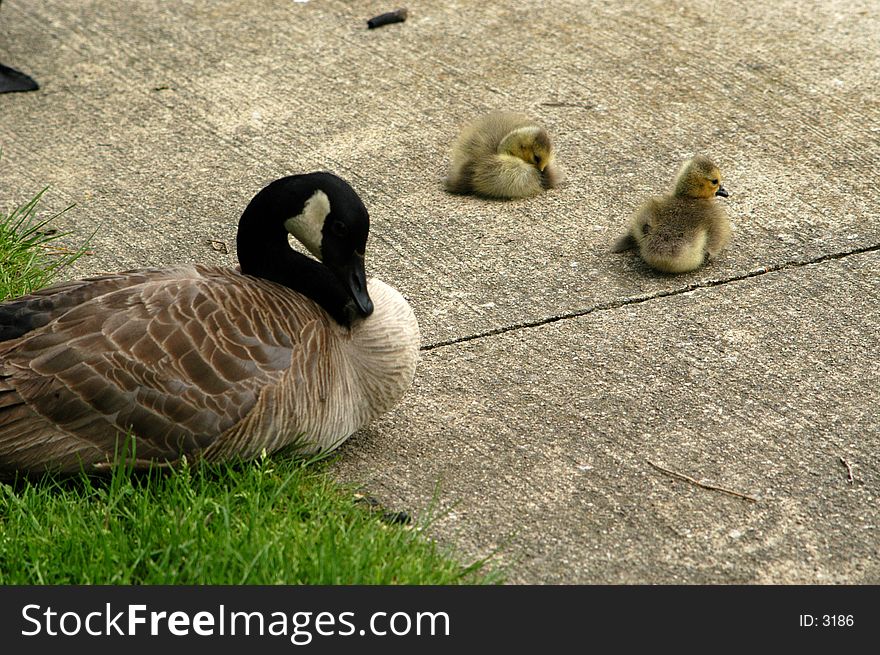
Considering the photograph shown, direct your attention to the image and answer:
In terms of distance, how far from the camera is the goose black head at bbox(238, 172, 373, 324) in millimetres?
3738

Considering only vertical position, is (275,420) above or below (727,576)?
above

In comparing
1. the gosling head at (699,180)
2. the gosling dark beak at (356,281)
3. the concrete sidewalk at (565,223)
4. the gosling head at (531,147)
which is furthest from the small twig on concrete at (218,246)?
the gosling head at (699,180)

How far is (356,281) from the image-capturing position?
3.85 metres

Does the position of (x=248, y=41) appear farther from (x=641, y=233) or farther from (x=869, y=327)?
(x=869, y=327)

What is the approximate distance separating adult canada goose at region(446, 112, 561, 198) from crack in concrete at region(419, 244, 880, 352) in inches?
38.2

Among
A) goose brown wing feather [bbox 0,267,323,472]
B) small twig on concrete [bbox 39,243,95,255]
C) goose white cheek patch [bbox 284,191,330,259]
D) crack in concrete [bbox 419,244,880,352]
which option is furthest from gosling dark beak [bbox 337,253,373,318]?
small twig on concrete [bbox 39,243,95,255]

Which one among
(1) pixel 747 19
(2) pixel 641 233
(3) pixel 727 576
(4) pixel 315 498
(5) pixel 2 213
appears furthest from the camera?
(1) pixel 747 19

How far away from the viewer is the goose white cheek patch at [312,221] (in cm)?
375

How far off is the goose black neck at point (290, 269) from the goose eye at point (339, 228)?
0.18 metres

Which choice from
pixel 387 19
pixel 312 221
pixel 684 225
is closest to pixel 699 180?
pixel 684 225

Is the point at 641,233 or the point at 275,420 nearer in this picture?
the point at 275,420

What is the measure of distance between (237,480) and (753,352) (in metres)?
1.92

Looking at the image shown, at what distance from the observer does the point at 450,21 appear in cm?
720

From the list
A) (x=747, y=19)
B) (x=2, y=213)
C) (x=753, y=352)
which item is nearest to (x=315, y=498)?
(x=753, y=352)
